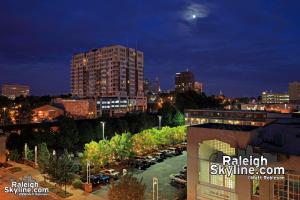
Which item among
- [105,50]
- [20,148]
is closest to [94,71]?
[105,50]

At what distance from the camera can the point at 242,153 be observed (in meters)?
19.2

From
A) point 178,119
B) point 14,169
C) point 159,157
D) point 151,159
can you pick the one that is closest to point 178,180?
point 151,159

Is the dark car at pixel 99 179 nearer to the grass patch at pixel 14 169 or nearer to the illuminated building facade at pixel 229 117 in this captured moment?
the grass patch at pixel 14 169

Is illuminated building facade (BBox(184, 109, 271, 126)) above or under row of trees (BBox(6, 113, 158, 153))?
above

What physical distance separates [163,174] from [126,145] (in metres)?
6.97

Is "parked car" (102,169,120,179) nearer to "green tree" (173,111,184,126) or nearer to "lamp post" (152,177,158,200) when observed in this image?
"lamp post" (152,177,158,200)

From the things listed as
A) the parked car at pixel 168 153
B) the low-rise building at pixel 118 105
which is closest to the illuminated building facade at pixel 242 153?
the parked car at pixel 168 153

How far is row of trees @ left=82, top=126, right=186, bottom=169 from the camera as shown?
117 ft

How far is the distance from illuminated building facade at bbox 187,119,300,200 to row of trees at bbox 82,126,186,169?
1657 centimetres

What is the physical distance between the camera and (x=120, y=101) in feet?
355

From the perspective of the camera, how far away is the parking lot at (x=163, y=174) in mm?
29000

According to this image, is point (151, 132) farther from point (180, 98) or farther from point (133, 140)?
point (180, 98)

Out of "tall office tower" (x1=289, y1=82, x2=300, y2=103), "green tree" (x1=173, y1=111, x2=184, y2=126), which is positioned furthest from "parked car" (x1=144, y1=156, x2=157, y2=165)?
"tall office tower" (x1=289, y1=82, x2=300, y2=103)

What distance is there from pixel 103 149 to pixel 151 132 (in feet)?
38.2
